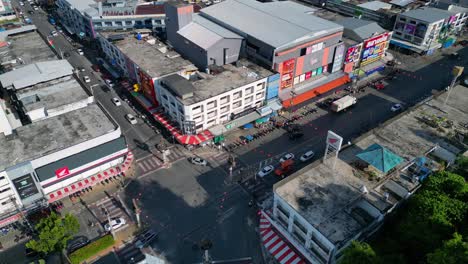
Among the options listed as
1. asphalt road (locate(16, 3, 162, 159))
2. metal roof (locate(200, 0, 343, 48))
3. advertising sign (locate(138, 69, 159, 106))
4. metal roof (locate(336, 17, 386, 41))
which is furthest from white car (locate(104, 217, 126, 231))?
metal roof (locate(336, 17, 386, 41))

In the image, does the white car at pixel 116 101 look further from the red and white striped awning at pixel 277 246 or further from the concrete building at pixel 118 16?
the red and white striped awning at pixel 277 246

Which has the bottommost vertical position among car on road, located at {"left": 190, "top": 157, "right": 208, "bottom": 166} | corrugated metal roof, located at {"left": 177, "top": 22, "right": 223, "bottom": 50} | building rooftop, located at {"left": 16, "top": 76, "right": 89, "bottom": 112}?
car on road, located at {"left": 190, "top": 157, "right": 208, "bottom": 166}

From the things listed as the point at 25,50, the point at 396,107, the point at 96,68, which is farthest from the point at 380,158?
the point at 25,50

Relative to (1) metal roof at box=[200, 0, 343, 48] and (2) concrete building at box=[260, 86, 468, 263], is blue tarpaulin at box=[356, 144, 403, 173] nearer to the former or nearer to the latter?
(2) concrete building at box=[260, 86, 468, 263]

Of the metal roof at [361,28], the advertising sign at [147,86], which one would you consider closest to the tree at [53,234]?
the advertising sign at [147,86]

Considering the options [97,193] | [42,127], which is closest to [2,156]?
[42,127]

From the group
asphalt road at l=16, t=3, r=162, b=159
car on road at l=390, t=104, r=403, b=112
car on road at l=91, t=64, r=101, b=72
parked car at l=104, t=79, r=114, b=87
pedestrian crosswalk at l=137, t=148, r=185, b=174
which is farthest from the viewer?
car on road at l=91, t=64, r=101, b=72
